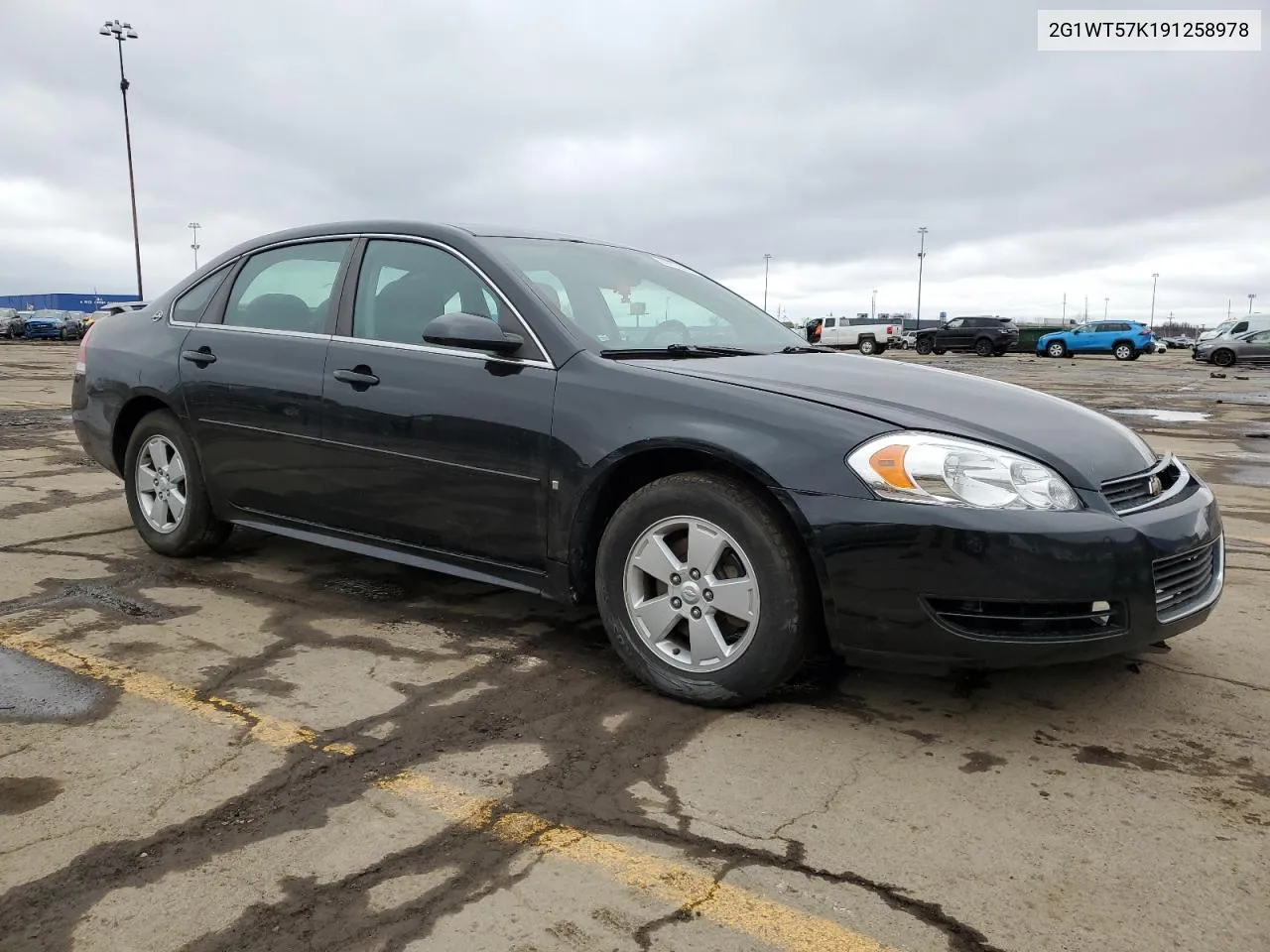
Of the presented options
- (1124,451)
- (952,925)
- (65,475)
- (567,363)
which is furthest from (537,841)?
(65,475)

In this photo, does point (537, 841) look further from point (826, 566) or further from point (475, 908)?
point (826, 566)

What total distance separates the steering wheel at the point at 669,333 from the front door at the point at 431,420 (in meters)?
0.46

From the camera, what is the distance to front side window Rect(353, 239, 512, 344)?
369 cm

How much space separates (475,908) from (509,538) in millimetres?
1573

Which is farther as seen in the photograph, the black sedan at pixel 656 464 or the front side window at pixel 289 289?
the front side window at pixel 289 289

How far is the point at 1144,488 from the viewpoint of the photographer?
118 inches

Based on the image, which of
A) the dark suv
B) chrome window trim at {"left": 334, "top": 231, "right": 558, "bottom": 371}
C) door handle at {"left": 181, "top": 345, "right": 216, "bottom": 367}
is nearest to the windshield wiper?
chrome window trim at {"left": 334, "top": 231, "right": 558, "bottom": 371}

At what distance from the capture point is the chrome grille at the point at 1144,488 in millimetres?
2842

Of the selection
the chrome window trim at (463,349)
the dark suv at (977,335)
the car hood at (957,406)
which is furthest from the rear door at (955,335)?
the chrome window trim at (463,349)

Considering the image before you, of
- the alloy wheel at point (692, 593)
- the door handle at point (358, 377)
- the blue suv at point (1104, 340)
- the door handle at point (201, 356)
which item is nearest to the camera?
the alloy wheel at point (692, 593)

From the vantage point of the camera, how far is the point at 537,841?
2.26 meters

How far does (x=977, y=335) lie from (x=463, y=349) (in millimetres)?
39123

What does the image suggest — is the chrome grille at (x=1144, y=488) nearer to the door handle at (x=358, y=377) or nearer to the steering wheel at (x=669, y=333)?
the steering wheel at (x=669, y=333)

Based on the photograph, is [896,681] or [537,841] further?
[896,681]
